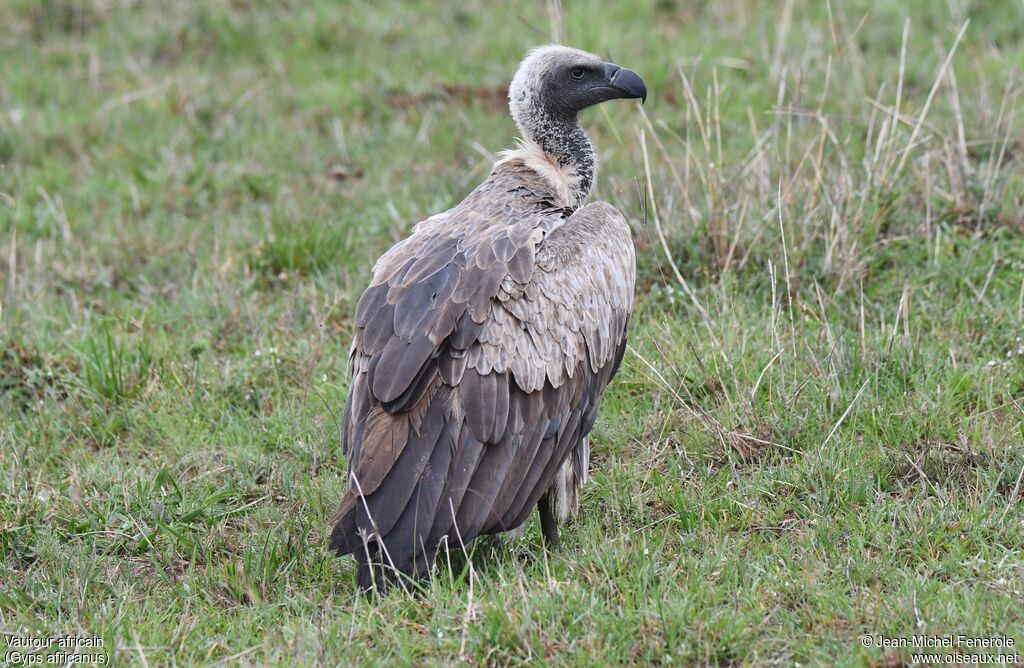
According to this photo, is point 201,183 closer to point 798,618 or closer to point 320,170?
point 320,170

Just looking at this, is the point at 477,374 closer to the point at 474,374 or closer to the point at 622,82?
the point at 474,374

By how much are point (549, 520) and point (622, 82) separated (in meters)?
2.20

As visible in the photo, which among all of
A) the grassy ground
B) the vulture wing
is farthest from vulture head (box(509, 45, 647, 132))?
the vulture wing

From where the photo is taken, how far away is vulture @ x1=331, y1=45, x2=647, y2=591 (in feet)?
13.9

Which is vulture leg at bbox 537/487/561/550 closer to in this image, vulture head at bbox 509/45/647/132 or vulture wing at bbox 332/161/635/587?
vulture wing at bbox 332/161/635/587

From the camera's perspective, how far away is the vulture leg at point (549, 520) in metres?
4.75

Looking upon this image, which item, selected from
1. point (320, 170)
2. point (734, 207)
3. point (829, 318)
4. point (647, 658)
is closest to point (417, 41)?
point (320, 170)

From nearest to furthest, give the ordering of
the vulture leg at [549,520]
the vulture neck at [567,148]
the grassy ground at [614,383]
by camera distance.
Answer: the grassy ground at [614,383] < the vulture leg at [549,520] < the vulture neck at [567,148]

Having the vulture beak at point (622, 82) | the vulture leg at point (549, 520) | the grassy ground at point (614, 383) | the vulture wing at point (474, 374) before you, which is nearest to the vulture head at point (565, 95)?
the vulture beak at point (622, 82)

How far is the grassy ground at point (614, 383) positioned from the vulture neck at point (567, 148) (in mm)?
442

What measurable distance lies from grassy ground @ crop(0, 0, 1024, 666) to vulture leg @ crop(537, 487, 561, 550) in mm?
79

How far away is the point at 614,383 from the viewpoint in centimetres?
586

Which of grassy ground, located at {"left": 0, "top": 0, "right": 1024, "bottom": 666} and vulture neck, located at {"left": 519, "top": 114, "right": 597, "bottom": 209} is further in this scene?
vulture neck, located at {"left": 519, "top": 114, "right": 597, "bottom": 209}

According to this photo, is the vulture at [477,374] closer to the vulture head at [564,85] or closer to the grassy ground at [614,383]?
the grassy ground at [614,383]
